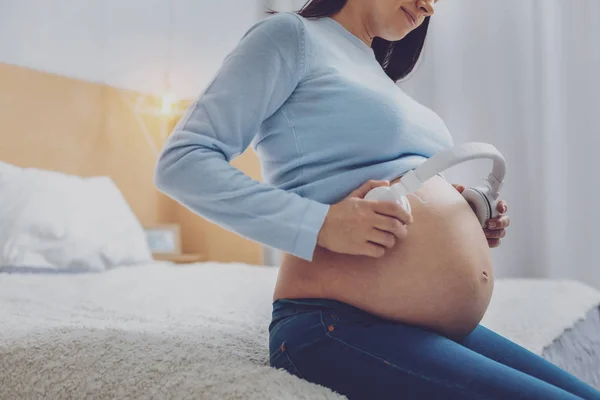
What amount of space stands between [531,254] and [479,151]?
65.2 inches

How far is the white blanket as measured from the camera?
649 mm

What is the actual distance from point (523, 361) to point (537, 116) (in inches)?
63.7

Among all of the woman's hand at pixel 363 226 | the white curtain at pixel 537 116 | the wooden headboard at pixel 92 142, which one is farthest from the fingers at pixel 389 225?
the wooden headboard at pixel 92 142

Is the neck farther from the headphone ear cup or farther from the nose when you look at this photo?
the headphone ear cup

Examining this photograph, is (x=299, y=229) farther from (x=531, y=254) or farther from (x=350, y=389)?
(x=531, y=254)

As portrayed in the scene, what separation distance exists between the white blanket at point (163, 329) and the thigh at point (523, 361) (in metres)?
0.29

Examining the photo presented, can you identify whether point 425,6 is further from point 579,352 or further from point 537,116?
point 537,116

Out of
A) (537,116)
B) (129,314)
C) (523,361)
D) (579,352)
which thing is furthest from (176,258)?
(523,361)

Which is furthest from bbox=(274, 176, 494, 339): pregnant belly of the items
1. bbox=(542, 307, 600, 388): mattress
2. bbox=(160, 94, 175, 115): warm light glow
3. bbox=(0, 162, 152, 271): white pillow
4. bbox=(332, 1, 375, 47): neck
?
bbox=(160, 94, 175, 115): warm light glow

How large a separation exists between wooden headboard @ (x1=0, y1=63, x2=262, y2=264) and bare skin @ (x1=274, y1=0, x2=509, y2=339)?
1862 mm

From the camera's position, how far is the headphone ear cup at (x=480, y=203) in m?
0.88

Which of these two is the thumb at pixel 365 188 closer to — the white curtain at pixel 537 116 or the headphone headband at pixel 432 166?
the headphone headband at pixel 432 166

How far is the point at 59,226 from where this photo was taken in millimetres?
2004

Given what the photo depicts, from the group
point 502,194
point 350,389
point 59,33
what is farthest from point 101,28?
point 350,389
